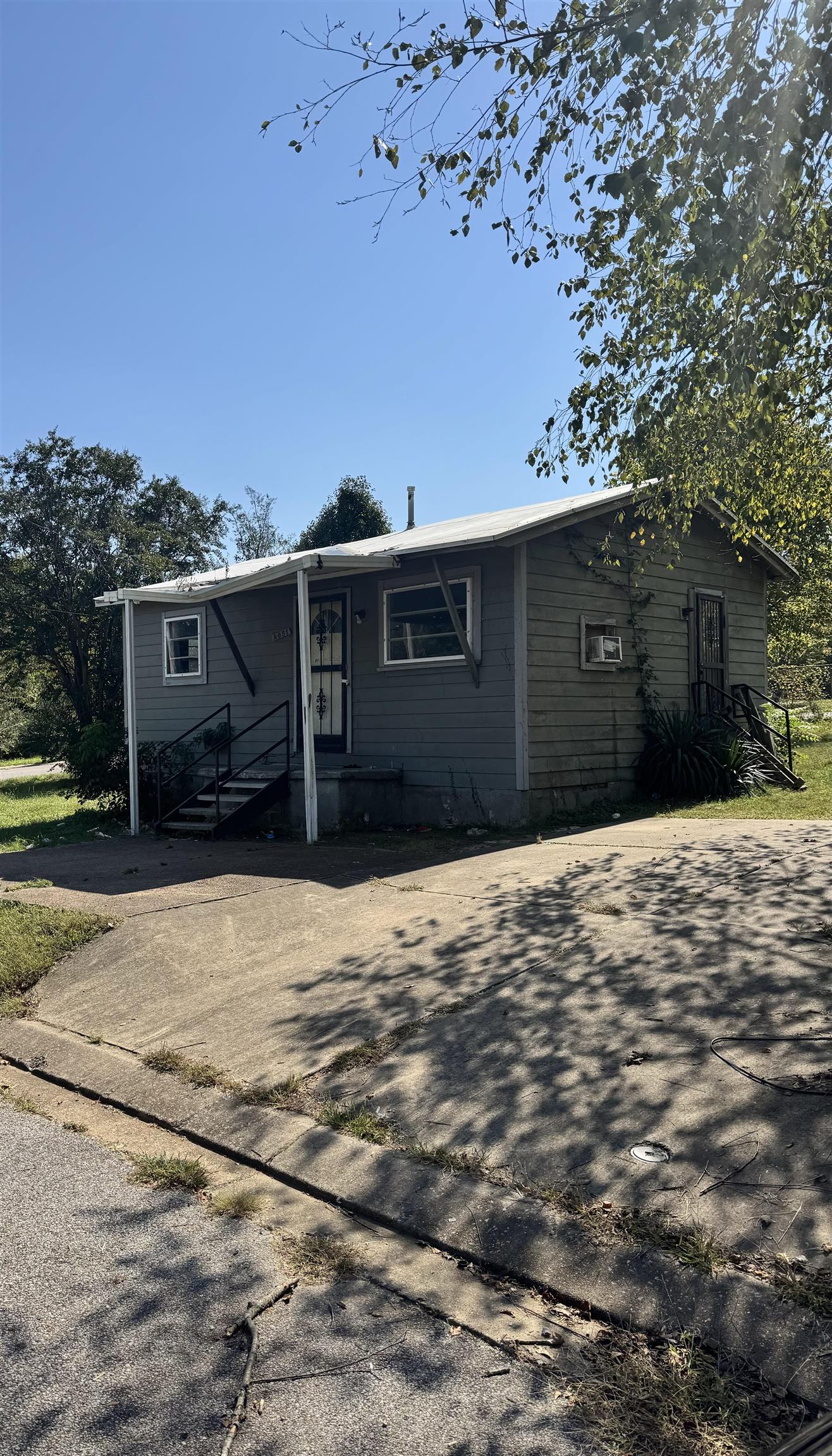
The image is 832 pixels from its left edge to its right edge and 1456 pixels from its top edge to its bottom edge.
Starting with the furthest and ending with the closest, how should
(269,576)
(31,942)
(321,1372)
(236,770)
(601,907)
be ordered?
(236,770)
(269,576)
(31,942)
(601,907)
(321,1372)

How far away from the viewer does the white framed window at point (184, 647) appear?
15.4 m

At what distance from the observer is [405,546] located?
11.4 metres

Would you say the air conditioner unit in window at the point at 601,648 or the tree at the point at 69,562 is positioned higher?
the tree at the point at 69,562

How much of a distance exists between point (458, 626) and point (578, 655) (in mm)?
1651

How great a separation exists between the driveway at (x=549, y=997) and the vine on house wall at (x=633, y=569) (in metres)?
4.54

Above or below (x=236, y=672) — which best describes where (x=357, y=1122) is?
below

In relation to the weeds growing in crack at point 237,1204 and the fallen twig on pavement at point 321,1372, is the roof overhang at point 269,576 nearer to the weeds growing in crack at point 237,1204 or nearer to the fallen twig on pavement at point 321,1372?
the weeds growing in crack at point 237,1204

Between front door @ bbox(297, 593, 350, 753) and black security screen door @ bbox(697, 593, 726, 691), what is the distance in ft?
17.0

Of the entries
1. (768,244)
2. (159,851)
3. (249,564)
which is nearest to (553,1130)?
(768,244)

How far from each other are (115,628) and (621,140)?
20.3 m

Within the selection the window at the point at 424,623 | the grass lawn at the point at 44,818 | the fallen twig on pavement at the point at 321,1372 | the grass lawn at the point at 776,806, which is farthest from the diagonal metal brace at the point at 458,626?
the fallen twig on pavement at the point at 321,1372

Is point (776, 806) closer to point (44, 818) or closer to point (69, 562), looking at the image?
point (44, 818)

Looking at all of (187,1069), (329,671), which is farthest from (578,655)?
(187,1069)

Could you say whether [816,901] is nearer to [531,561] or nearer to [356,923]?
[356,923]
